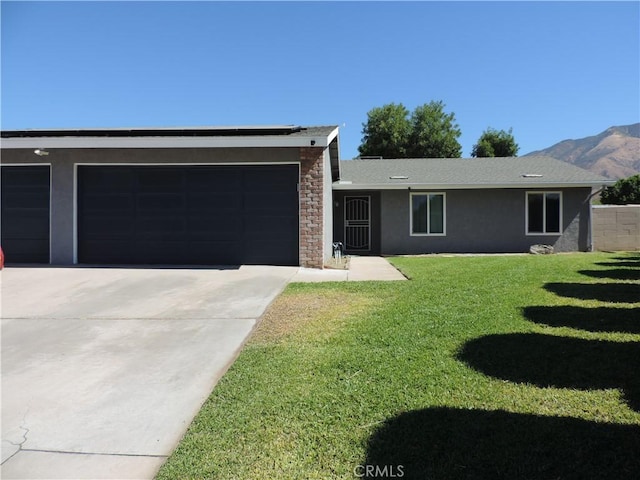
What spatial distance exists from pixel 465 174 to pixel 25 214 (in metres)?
14.4

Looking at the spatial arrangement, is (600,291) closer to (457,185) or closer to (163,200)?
(457,185)

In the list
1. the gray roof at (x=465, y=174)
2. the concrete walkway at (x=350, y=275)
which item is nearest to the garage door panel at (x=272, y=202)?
the concrete walkway at (x=350, y=275)

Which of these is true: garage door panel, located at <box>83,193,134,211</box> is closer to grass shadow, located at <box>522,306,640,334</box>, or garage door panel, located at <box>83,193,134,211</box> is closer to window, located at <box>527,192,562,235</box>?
grass shadow, located at <box>522,306,640,334</box>

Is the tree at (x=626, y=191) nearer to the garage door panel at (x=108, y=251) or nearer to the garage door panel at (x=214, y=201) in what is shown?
the garage door panel at (x=214, y=201)

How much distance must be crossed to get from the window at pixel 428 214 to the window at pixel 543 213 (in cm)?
316

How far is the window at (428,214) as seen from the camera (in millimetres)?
15828

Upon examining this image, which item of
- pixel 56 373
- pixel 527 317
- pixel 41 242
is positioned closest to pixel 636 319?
pixel 527 317

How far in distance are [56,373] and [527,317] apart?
5.39 m

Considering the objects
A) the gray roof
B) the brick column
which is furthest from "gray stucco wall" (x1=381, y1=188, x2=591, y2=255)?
the brick column

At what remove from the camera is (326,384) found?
11.8 ft

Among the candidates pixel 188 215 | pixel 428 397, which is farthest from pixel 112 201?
pixel 428 397

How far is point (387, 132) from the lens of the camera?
1533 inches

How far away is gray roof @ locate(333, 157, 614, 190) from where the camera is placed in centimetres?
1529

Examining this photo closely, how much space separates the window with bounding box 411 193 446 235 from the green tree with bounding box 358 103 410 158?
2349 cm
